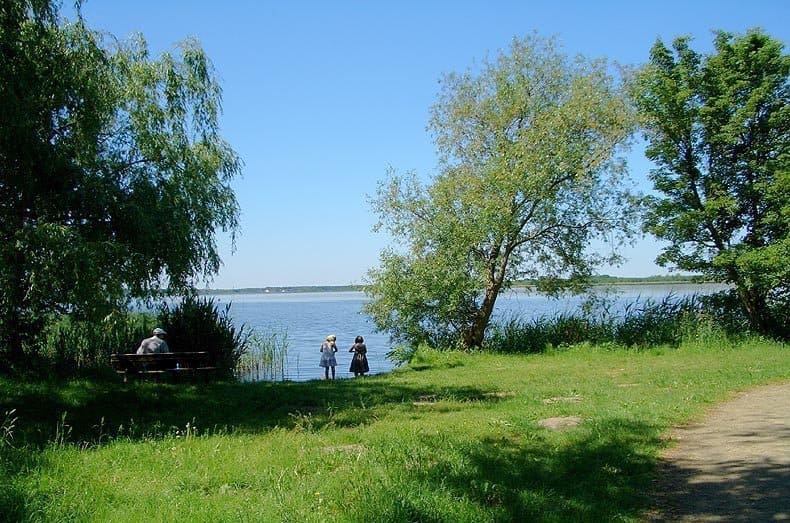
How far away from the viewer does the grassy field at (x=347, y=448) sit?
15.6ft

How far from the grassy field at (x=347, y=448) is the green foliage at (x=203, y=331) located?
569 cm

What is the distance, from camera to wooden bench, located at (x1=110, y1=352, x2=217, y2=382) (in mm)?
13000

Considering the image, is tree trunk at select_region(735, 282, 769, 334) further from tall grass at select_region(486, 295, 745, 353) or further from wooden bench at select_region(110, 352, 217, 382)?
wooden bench at select_region(110, 352, 217, 382)

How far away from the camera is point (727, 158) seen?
1831 cm

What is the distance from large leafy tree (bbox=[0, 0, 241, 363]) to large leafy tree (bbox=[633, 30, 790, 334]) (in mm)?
12988

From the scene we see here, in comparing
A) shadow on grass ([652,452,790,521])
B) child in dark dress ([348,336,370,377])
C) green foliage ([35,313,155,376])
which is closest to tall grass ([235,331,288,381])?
child in dark dress ([348,336,370,377])

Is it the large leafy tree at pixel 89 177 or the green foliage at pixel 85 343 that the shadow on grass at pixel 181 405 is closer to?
the large leafy tree at pixel 89 177

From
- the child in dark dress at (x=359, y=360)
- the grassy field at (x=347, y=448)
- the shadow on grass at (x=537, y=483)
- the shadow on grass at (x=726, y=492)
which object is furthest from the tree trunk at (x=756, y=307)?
the shadow on grass at (x=726, y=492)

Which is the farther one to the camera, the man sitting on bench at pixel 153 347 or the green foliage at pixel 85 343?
the man sitting on bench at pixel 153 347

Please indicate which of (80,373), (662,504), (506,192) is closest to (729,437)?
(662,504)

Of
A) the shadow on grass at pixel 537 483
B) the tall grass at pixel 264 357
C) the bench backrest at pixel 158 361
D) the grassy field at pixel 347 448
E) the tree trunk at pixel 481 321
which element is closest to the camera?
the shadow on grass at pixel 537 483

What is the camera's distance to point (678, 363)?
565 inches

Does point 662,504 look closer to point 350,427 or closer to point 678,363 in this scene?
point 350,427

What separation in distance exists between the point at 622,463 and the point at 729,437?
71.0 inches
